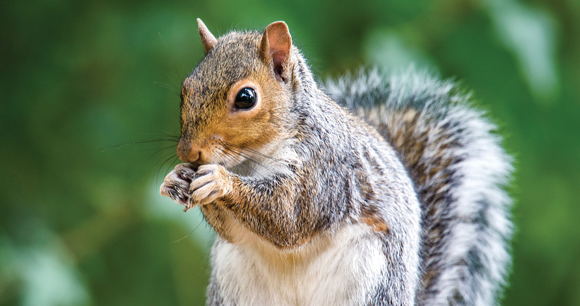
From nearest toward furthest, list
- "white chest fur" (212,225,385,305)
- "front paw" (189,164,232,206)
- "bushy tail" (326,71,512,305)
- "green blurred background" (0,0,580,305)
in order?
"front paw" (189,164,232,206), "white chest fur" (212,225,385,305), "bushy tail" (326,71,512,305), "green blurred background" (0,0,580,305)

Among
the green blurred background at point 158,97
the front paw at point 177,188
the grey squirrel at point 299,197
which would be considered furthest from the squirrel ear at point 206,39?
the green blurred background at point 158,97

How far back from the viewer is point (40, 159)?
1.55 meters

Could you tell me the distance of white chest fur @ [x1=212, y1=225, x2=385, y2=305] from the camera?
889mm

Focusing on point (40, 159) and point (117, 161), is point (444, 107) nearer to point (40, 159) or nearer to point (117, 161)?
point (117, 161)

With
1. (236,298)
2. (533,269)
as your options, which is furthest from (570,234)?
(236,298)

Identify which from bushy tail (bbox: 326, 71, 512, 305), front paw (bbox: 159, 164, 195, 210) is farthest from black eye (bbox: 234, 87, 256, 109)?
bushy tail (bbox: 326, 71, 512, 305)

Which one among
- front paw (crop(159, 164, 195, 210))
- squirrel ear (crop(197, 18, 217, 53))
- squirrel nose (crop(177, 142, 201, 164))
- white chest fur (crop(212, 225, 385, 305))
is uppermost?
squirrel ear (crop(197, 18, 217, 53))

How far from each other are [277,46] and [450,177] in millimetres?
537

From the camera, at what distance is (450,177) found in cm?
118

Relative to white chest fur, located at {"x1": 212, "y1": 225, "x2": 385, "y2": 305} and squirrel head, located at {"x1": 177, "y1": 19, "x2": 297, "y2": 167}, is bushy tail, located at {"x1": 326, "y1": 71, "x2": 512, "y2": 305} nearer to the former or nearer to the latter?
white chest fur, located at {"x1": 212, "y1": 225, "x2": 385, "y2": 305}

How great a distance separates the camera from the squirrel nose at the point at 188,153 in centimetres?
78

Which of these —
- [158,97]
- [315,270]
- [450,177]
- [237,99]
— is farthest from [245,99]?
[158,97]

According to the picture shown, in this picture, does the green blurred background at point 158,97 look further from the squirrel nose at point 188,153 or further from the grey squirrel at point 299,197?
the squirrel nose at point 188,153

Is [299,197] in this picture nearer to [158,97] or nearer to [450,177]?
[450,177]
